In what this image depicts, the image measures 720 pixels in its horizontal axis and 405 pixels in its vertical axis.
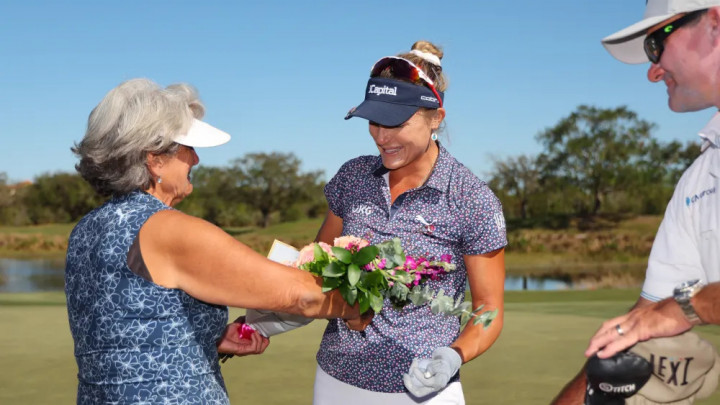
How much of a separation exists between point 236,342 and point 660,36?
2034 millimetres

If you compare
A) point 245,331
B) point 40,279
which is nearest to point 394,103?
point 245,331

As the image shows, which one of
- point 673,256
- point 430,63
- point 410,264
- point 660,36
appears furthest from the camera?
point 430,63

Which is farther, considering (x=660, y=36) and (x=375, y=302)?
(x=375, y=302)

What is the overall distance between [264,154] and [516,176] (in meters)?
22.9

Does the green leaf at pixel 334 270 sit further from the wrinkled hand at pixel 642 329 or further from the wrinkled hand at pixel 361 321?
the wrinkled hand at pixel 642 329

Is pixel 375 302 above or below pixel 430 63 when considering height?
below

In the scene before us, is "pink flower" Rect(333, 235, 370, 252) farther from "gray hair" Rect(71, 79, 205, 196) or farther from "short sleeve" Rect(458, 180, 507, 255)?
"gray hair" Rect(71, 79, 205, 196)

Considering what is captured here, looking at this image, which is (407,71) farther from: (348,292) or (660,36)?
(660,36)

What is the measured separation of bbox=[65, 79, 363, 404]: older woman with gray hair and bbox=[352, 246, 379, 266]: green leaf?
0.58ft

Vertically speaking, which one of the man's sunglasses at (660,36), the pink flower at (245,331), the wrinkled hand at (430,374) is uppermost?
the man's sunglasses at (660,36)

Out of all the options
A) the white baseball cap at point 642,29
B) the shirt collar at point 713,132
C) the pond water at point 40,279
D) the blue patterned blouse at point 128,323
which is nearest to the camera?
the white baseball cap at point 642,29

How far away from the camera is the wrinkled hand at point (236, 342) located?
3.36 meters

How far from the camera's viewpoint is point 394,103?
375cm

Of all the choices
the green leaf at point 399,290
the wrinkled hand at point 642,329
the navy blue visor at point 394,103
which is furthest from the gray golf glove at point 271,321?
the wrinkled hand at point 642,329
